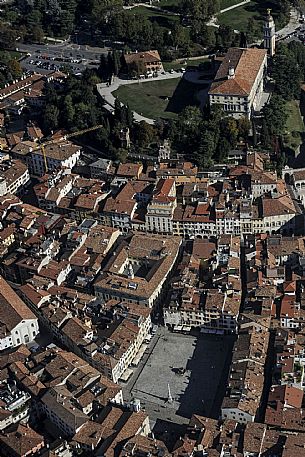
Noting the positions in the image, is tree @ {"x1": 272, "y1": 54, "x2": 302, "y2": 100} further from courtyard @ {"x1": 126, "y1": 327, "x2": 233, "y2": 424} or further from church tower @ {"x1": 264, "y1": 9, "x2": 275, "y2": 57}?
courtyard @ {"x1": 126, "y1": 327, "x2": 233, "y2": 424}

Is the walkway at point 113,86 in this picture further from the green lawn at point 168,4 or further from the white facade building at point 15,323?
the white facade building at point 15,323

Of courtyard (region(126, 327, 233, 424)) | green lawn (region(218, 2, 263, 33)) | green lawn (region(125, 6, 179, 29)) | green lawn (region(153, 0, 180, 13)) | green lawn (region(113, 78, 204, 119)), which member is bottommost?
courtyard (region(126, 327, 233, 424))

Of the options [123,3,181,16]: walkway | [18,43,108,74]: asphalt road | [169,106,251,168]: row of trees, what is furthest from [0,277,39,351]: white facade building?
[123,3,181,16]: walkway

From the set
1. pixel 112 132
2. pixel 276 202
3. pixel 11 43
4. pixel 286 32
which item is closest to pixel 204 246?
pixel 276 202

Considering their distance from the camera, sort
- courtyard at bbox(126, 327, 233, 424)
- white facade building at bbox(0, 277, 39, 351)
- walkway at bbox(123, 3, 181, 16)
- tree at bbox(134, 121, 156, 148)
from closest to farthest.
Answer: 1. courtyard at bbox(126, 327, 233, 424)
2. white facade building at bbox(0, 277, 39, 351)
3. tree at bbox(134, 121, 156, 148)
4. walkway at bbox(123, 3, 181, 16)

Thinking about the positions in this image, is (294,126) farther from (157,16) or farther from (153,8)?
(153,8)

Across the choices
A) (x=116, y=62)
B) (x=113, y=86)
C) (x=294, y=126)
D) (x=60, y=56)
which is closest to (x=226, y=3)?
(x=60, y=56)

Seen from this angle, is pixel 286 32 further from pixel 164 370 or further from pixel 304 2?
pixel 164 370
